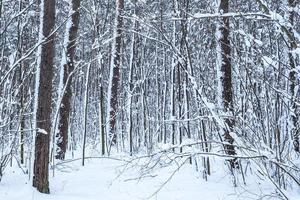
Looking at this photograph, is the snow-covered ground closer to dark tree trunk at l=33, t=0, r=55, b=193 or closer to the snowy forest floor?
the snowy forest floor

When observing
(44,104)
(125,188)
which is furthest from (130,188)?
(44,104)

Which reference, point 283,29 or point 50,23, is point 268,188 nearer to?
point 283,29

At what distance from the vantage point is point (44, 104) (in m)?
6.87

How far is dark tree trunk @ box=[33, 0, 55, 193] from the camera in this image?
677cm

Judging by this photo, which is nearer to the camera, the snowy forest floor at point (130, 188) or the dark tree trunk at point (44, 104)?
the snowy forest floor at point (130, 188)

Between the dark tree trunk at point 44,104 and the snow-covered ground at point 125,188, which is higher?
the dark tree trunk at point 44,104

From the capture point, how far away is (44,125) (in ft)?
22.4

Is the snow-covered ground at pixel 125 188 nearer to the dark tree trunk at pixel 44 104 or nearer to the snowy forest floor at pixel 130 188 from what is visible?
the snowy forest floor at pixel 130 188

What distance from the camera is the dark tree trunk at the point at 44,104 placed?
6766 mm

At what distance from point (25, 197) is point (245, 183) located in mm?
3656

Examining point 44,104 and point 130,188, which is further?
point 130,188

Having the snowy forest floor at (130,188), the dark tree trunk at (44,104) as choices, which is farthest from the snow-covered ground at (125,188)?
the dark tree trunk at (44,104)

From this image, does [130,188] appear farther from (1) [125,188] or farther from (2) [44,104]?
(2) [44,104]

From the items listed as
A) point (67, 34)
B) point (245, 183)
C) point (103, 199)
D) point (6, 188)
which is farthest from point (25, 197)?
point (67, 34)
